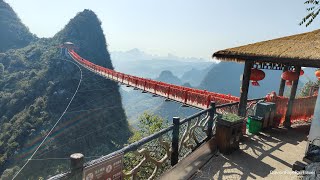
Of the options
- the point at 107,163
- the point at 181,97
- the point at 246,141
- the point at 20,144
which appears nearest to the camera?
the point at 107,163

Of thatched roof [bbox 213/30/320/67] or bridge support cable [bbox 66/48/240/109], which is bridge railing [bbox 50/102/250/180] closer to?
thatched roof [bbox 213/30/320/67]

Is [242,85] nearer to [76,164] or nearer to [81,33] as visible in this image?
[76,164]

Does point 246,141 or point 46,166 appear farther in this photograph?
point 46,166

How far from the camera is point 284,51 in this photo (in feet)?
23.9

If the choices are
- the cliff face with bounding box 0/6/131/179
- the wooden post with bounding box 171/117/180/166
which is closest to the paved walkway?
the wooden post with bounding box 171/117/180/166

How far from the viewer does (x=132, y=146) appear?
468 centimetres

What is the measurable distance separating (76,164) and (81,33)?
8722 centimetres

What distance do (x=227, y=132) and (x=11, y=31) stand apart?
106590 millimetres

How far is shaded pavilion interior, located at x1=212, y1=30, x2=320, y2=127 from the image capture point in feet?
22.3

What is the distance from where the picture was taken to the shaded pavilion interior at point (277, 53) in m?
6.80

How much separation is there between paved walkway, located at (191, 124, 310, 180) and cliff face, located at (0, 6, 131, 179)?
34653mm

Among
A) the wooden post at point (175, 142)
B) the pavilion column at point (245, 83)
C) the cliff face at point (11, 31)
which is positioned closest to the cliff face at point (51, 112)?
the cliff face at point (11, 31)

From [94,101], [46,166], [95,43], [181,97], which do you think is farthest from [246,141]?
[95,43]

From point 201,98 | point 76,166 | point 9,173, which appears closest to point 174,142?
point 76,166
